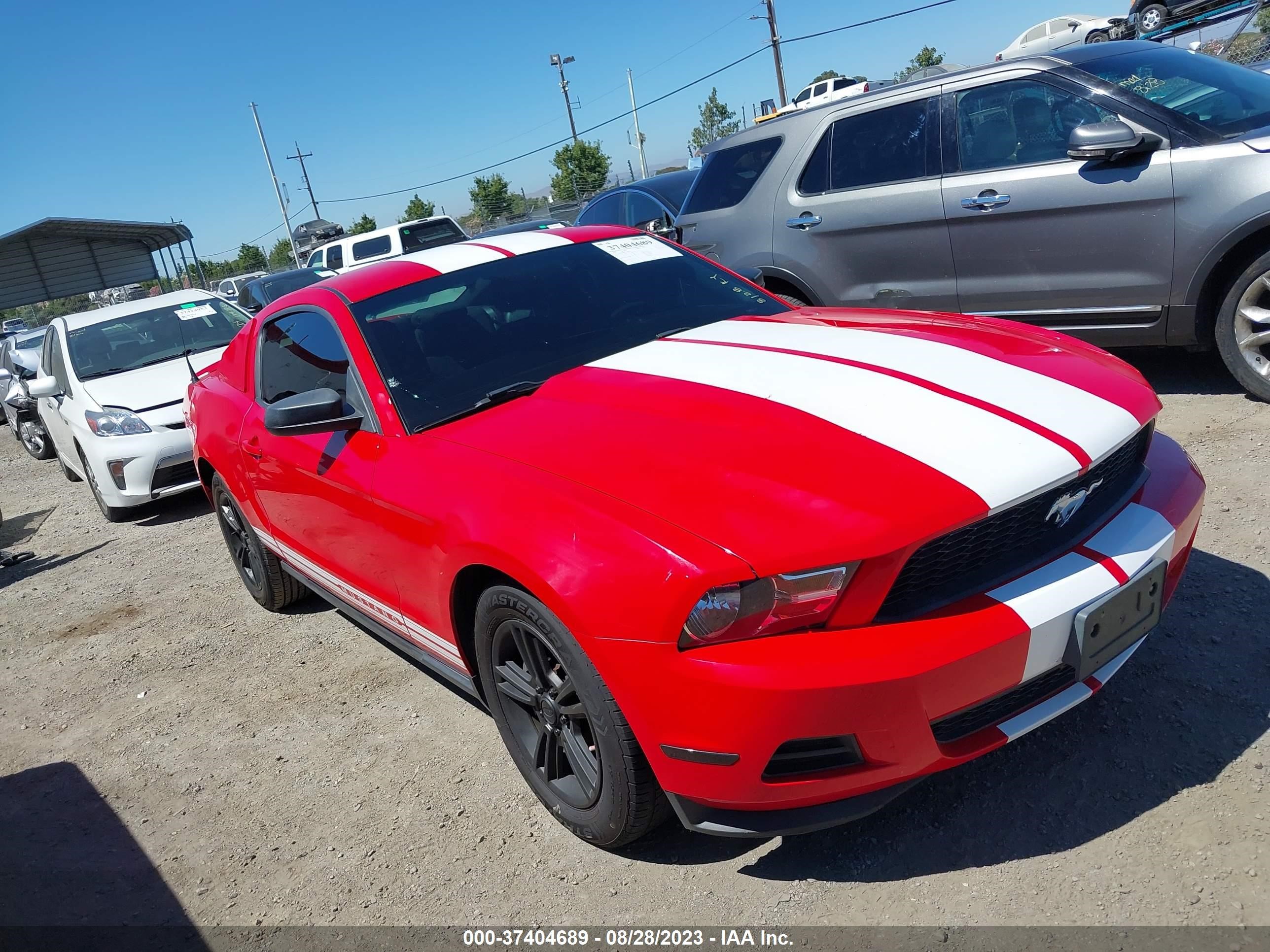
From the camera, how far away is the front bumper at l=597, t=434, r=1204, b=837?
1899mm

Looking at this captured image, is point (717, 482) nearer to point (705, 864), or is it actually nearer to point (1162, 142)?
point (705, 864)

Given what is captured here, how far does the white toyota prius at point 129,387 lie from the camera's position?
273 inches

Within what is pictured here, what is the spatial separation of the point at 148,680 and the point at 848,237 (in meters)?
4.42

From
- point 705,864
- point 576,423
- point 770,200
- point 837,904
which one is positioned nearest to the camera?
point 837,904

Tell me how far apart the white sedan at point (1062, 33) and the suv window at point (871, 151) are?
72.1 ft

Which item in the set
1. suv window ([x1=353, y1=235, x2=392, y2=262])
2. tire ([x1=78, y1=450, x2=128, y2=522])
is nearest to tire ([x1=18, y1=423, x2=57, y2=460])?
tire ([x1=78, y1=450, x2=128, y2=522])

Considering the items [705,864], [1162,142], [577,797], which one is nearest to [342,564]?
[577,797]

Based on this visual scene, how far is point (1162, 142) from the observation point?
14.3 ft

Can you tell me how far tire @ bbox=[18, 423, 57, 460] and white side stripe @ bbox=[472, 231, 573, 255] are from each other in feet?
33.3

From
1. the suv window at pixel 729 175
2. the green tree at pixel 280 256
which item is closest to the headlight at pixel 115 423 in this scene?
the suv window at pixel 729 175

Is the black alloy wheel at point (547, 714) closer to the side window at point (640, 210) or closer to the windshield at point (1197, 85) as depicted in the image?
the windshield at point (1197, 85)

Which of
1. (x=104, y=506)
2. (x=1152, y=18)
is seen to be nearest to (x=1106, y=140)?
(x=104, y=506)

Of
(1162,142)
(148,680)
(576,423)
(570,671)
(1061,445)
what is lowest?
(148,680)

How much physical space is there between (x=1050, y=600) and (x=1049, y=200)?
11.1 ft
